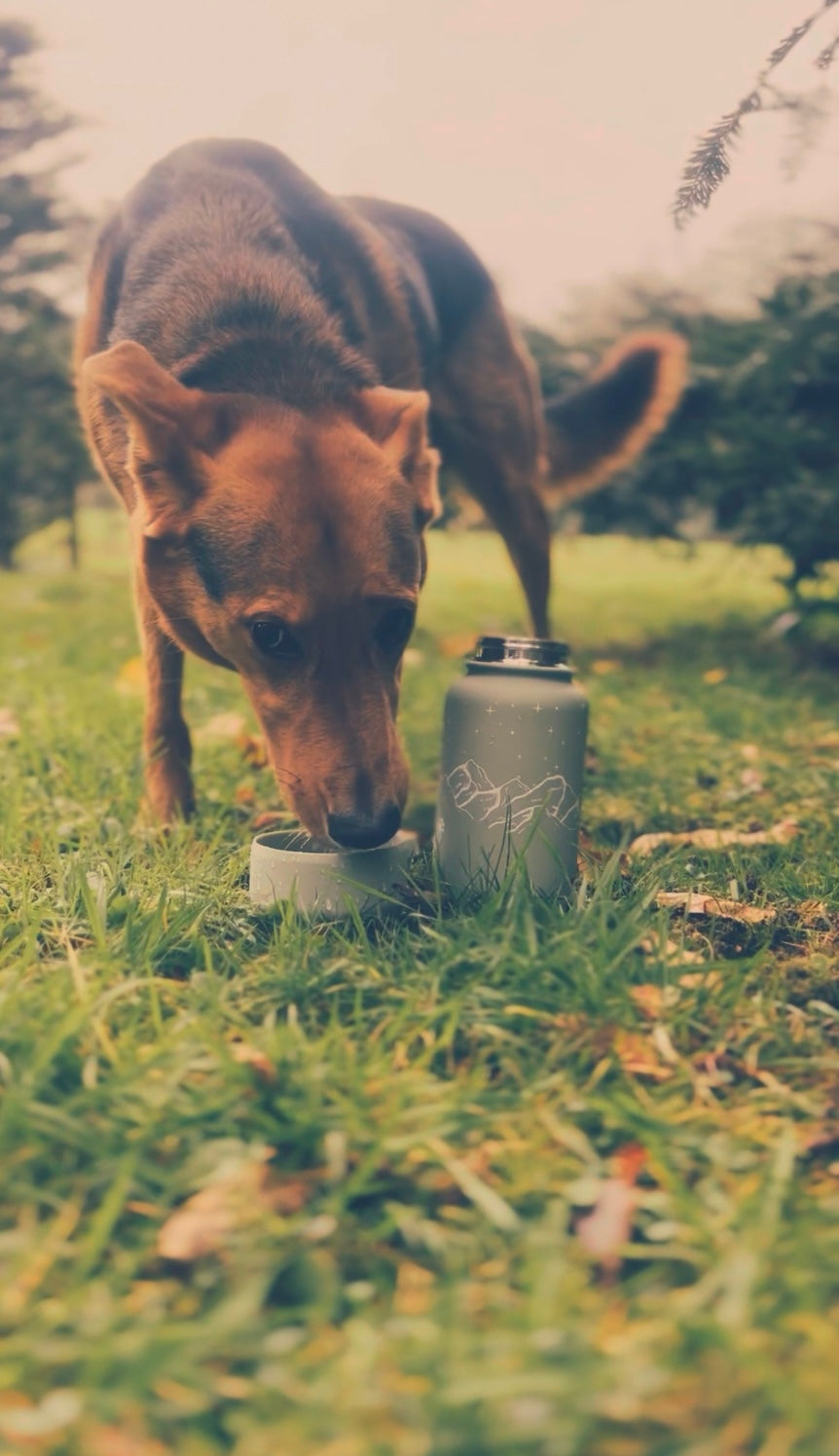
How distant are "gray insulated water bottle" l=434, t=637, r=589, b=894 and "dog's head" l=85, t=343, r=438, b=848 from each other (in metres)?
0.15

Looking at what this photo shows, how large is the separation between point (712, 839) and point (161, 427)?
1.49m

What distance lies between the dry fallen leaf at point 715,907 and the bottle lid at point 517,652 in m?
0.49

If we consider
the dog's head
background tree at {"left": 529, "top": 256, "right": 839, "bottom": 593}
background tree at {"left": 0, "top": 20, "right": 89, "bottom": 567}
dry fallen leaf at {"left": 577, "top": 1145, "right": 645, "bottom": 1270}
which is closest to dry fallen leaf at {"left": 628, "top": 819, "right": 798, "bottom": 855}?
the dog's head

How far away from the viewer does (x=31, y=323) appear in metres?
8.33

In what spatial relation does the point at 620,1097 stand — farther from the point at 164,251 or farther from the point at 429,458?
the point at 164,251

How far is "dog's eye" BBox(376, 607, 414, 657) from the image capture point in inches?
90.7

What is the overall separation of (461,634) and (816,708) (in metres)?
2.28

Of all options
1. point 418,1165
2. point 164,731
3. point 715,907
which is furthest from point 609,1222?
point 164,731

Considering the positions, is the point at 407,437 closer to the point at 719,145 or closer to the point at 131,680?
the point at 719,145

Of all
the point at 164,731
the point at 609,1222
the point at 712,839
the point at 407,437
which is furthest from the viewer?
the point at 164,731

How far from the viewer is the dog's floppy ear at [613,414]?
4836 mm

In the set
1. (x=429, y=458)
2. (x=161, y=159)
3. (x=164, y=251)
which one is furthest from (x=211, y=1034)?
(x=161, y=159)

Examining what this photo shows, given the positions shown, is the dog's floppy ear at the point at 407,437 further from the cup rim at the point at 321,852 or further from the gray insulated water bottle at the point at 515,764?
the cup rim at the point at 321,852

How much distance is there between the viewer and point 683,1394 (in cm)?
101
